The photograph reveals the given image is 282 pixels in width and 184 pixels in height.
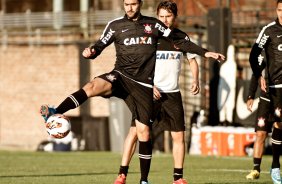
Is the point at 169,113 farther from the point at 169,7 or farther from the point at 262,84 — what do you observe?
the point at 262,84

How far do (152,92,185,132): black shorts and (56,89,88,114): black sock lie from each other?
147 cm

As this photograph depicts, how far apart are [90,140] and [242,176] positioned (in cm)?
1218

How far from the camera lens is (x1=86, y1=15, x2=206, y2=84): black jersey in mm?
11844

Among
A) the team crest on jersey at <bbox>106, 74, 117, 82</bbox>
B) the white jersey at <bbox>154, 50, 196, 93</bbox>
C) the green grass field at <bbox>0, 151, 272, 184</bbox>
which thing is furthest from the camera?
the green grass field at <bbox>0, 151, 272, 184</bbox>

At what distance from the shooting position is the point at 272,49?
44.8 feet

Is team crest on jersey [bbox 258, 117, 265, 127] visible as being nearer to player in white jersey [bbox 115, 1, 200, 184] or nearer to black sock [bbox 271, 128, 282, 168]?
black sock [bbox 271, 128, 282, 168]

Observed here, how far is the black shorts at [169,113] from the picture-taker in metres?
12.5

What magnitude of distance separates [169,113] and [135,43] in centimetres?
117

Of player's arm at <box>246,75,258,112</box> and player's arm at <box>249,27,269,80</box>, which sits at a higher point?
player's arm at <box>249,27,269,80</box>

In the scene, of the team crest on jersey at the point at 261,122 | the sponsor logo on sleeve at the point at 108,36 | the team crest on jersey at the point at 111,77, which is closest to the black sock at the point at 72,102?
the team crest on jersey at the point at 111,77

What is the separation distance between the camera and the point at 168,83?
42.6ft

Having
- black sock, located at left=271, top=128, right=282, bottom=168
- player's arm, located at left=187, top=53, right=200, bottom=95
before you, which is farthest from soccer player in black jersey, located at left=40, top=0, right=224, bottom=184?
black sock, located at left=271, top=128, right=282, bottom=168

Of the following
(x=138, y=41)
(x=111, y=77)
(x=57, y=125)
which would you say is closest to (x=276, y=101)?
(x=138, y=41)

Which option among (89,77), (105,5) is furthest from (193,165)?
(105,5)
